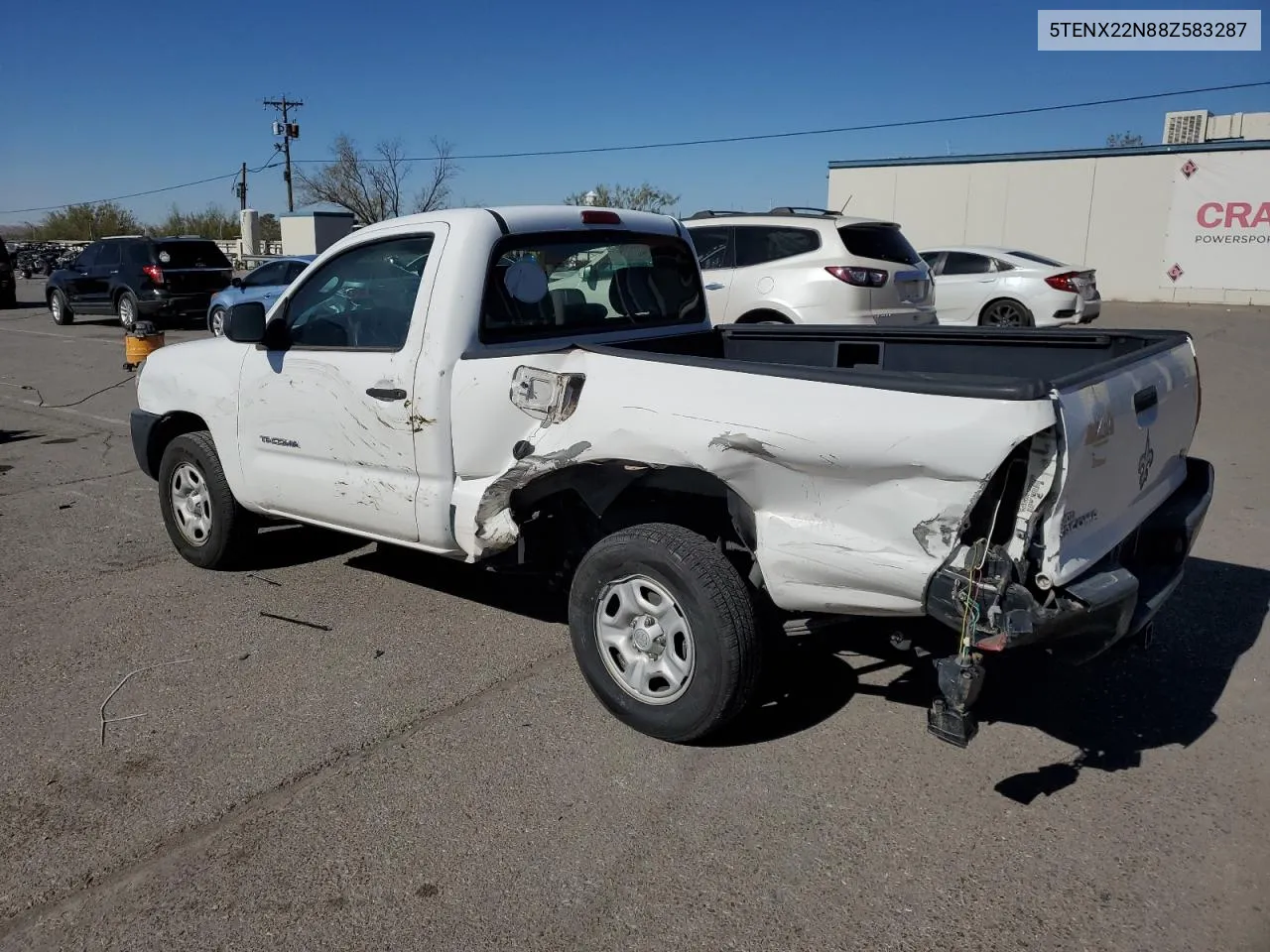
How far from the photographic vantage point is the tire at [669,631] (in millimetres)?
3496

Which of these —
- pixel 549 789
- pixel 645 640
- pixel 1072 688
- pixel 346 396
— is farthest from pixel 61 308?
pixel 1072 688

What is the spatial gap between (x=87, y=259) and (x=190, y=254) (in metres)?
2.81

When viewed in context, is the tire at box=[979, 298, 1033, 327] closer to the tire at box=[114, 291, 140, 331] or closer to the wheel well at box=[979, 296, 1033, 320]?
the wheel well at box=[979, 296, 1033, 320]

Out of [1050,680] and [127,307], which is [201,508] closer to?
[1050,680]

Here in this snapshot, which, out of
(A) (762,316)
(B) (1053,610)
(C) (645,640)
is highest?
(A) (762,316)

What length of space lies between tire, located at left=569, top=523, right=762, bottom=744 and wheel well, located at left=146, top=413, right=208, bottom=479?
299 centimetres

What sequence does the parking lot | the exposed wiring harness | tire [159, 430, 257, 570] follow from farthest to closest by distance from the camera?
tire [159, 430, 257, 570], the exposed wiring harness, the parking lot

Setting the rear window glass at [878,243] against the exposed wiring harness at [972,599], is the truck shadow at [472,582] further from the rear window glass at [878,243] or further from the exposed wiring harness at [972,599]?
the rear window glass at [878,243]

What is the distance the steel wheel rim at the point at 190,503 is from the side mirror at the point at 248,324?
103 centimetres

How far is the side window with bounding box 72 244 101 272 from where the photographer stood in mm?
21016

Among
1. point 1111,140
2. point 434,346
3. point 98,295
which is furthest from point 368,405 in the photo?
point 1111,140

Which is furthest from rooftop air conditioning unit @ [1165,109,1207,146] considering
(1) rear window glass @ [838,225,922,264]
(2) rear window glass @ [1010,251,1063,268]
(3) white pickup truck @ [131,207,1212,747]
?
(3) white pickup truck @ [131,207,1212,747]

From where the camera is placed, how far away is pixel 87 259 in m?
21.2

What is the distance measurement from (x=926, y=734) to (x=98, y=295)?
839 inches
